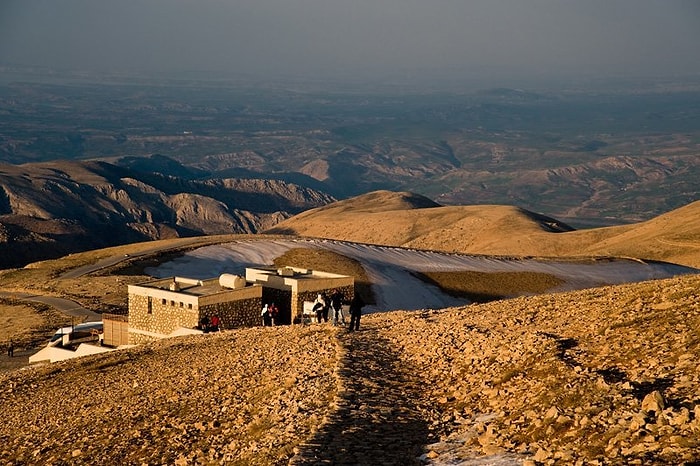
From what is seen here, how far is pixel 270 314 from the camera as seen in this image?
137ft

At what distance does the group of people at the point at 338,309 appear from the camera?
30703 mm

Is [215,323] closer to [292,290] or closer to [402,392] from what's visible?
[292,290]

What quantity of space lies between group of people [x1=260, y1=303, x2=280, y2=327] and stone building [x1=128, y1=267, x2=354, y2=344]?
23.5 inches

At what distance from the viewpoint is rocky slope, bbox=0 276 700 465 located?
15.1 metres

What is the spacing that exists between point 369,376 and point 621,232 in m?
112

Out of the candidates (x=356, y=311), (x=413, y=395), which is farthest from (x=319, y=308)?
(x=413, y=395)

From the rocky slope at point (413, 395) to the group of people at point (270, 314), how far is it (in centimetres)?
923

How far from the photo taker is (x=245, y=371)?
2548 cm

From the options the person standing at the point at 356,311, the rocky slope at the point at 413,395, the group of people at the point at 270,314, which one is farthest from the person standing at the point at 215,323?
the person standing at the point at 356,311

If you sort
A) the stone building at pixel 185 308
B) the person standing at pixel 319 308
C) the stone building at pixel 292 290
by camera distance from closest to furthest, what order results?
the person standing at pixel 319 308, the stone building at pixel 185 308, the stone building at pixel 292 290

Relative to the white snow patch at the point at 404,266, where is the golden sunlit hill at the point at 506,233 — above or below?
below

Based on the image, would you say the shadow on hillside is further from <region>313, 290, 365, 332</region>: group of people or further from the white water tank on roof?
the white water tank on roof

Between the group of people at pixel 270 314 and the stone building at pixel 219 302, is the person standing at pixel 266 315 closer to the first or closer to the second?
the group of people at pixel 270 314

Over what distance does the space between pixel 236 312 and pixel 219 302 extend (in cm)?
114
